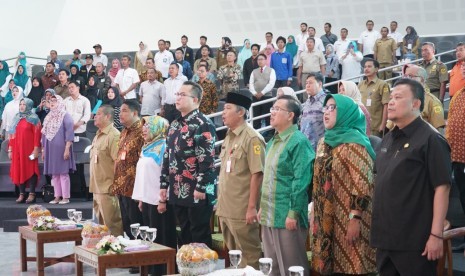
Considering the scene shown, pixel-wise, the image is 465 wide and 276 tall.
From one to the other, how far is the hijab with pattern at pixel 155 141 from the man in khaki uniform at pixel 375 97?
8.53 feet

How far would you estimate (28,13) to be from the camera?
60.2 feet

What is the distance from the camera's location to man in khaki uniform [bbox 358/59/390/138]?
7.95m

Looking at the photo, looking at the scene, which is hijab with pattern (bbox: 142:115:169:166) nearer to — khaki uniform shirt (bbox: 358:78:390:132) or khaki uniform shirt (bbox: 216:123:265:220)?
khaki uniform shirt (bbox: 216:123:265:220)

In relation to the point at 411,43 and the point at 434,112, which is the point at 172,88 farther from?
the point at 434,112

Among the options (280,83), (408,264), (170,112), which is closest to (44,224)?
(408,264)

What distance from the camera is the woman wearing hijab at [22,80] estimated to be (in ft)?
46.0

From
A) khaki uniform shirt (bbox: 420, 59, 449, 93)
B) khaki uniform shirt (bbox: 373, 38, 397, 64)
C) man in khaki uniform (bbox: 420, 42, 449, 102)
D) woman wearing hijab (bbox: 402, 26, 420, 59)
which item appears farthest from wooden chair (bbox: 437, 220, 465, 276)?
woman wearing hijab (bbox: 402, 26, 420, 59)

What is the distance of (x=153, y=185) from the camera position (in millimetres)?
6074

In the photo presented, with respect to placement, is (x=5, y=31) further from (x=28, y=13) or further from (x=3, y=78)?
(x=3, y=78)

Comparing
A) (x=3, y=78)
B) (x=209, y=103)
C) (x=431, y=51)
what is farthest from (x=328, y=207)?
(x=3, y=78)

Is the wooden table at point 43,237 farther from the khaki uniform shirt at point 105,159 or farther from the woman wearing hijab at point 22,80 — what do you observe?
the woman wearing hijab at point 22,80

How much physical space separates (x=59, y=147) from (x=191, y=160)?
4.22m

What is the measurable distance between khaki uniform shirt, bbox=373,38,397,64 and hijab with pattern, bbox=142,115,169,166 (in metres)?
7.10

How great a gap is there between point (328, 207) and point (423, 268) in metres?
0.82
